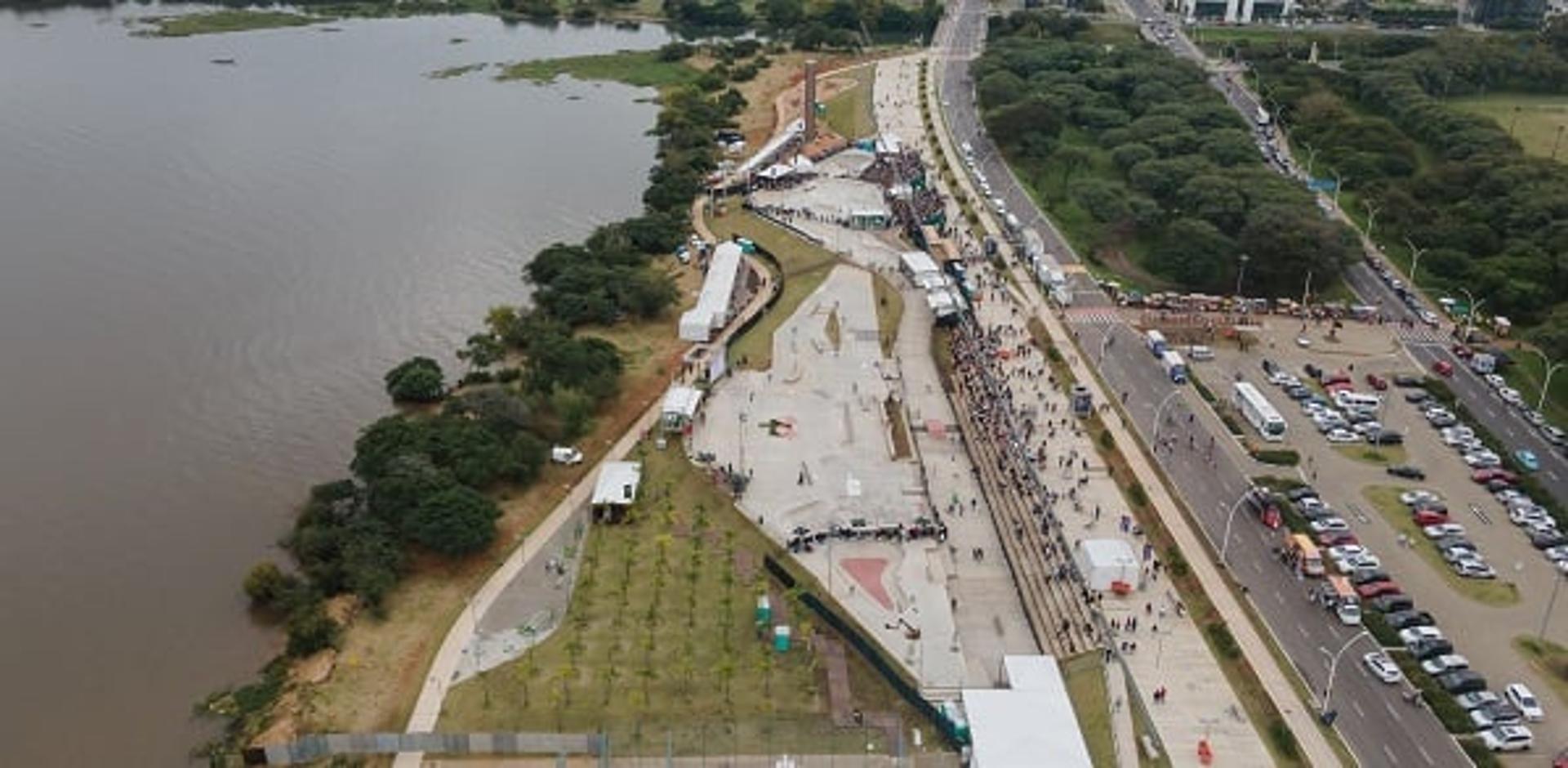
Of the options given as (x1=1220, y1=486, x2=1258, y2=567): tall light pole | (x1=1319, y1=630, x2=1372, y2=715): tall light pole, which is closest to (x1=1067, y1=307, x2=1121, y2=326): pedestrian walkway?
(x1=1220, y1=486, x2=1258, y2=567): tall light pole

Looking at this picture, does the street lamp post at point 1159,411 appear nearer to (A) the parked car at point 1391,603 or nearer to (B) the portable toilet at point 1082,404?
(B) the portable toilet at point 1082,404

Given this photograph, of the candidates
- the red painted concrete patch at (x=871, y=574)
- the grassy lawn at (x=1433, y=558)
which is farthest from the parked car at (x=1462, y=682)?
the red painted concrete patch at (x=871, y=574)

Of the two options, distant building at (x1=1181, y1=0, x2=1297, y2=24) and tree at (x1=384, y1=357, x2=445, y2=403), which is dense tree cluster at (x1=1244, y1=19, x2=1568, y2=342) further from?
tree at (x1=384, y1=357, x2=445, y2=403)

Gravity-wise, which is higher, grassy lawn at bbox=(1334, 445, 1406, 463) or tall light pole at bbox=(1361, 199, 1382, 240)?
tall light pole at bbox=(1361, 199, 1382, 240)

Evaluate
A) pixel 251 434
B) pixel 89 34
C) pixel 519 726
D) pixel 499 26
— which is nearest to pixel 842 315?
pixel 251 434

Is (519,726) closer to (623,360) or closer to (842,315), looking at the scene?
(623,360)

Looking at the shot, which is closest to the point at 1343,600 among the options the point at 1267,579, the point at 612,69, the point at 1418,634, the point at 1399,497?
the point at 1418,634
